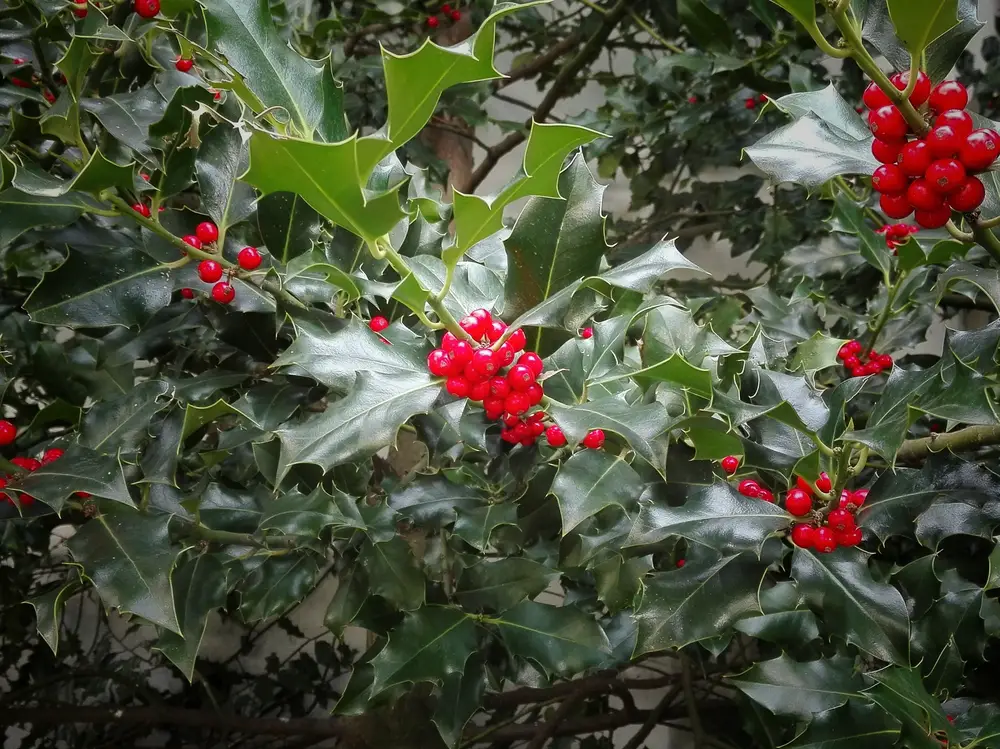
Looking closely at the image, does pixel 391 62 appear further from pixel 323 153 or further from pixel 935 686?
pixel 935 686

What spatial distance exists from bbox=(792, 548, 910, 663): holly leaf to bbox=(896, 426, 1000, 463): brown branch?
0.10 m

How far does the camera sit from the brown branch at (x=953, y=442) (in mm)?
572

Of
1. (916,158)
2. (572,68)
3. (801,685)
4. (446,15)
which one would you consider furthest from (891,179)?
(446,15)

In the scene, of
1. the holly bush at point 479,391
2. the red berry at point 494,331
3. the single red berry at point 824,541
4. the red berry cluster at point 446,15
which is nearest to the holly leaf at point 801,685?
the holly bush at point 479,391

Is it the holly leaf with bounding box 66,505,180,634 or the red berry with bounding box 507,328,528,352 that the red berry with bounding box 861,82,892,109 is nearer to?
the red berry with bounding box 507,328,528,352

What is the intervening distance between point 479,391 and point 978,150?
1.11 feet

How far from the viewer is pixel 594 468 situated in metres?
0.53

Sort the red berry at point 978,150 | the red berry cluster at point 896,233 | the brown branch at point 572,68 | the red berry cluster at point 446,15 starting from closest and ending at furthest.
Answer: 1. the red berry at point 978,150
2. the red berry cluster at point 896,233
3. the brown branch at point 572,68
4. the red berry cluster at point 446,15

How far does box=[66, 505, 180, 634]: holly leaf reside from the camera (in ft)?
1.83

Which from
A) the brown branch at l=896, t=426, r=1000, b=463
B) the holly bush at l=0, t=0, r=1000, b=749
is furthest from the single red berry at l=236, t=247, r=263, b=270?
the brown branch at l=896, t=426, r=1000, b=463

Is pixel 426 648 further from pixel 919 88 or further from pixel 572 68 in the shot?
pixel 572 68

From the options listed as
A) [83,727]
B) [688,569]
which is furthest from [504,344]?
[83,727]

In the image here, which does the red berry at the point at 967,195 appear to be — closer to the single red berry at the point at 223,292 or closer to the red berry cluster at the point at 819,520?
the red berry cluster at the point at 819,520

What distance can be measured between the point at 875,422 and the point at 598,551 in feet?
0.82
